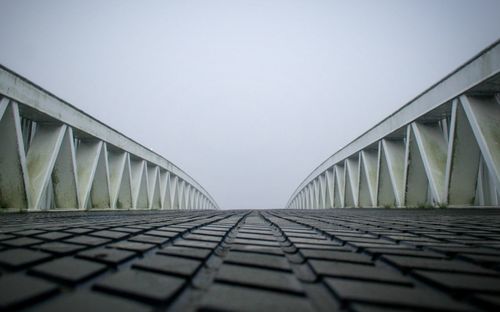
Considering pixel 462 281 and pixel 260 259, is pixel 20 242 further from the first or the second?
pixel 462 281

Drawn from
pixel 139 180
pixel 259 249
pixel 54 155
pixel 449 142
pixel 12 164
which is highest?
pixel 449 142

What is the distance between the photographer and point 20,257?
1.57 m

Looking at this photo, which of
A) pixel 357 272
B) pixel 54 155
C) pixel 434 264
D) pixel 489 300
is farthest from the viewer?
pixel 54 155

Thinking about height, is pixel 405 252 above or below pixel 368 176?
below

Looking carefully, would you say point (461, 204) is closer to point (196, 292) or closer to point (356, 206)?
point (356, 206)

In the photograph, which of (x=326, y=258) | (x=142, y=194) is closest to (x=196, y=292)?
(x=326, y=258)

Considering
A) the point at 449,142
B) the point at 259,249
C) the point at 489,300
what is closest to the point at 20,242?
the point at 259,249

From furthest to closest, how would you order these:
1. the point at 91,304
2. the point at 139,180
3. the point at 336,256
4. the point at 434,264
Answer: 1. the point at 139,180
2. the point at 336,256
3. the point at 434,264
4. the point at 91,304

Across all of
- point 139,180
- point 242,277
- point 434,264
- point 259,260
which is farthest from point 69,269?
point 139,180

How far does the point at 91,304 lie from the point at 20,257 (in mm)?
985

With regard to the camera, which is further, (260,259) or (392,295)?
(260,259)

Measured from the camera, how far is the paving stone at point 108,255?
156 cm

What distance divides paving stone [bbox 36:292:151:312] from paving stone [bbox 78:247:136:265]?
50cm

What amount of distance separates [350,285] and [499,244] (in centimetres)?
199
